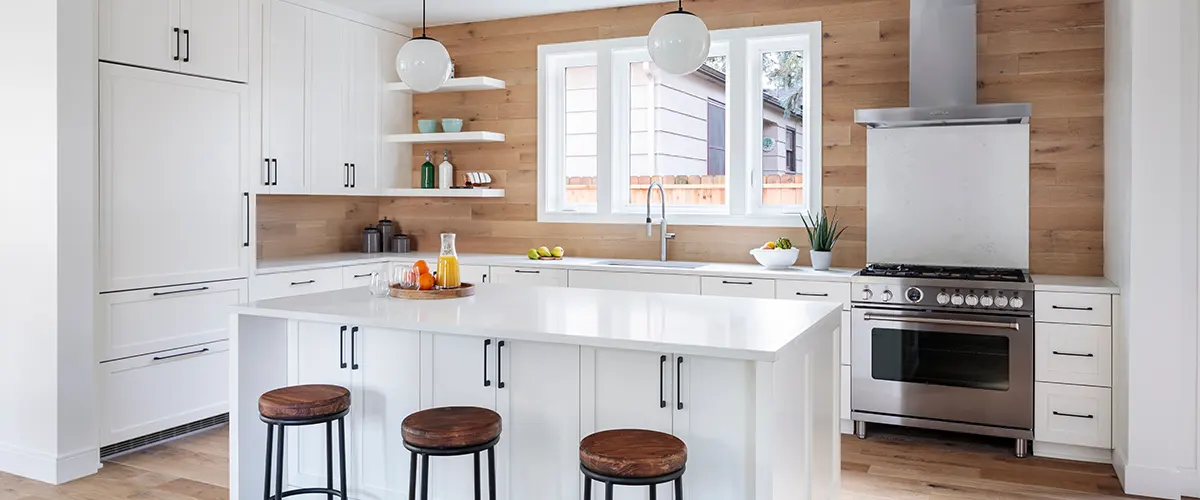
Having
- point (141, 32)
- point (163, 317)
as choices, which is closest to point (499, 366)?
point (163, 317)

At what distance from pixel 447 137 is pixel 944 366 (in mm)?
3352

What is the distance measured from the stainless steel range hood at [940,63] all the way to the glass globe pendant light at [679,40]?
1.90m

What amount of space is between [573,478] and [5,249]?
9.48ft

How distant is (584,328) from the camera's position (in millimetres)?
2625

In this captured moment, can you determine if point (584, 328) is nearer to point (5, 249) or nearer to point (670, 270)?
point (670, 270)

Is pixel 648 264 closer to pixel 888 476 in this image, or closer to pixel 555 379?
pixel 888 476

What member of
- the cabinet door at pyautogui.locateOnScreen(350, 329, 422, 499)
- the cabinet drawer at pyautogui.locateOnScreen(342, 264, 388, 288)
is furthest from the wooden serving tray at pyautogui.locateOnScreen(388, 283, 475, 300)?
the cabinet drawer at pyautogui.locateOnScreen(342, 264, 388, 288)

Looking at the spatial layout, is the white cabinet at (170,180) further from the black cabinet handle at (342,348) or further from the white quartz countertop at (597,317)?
the black cabinet handle at (342,348)

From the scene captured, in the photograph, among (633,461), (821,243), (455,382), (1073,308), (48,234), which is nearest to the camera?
(633,461)

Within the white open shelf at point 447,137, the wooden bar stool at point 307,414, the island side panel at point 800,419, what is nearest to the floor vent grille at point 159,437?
the wooden bar stool at point 307,414

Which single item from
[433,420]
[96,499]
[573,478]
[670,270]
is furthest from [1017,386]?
[96,499]

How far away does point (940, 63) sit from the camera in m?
4.54

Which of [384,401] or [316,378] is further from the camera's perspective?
[316,378]

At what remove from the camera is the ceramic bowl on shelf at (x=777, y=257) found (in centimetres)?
482
